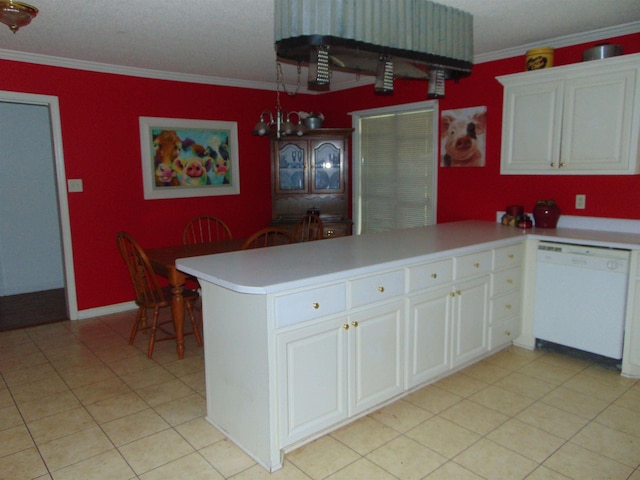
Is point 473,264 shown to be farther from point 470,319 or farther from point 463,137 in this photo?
point 463,137

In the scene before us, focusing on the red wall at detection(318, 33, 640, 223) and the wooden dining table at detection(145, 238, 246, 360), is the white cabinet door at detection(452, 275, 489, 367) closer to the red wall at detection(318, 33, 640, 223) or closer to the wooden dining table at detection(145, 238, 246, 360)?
the red wall at detection(318, 33, 640, 223)

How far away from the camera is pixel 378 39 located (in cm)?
229

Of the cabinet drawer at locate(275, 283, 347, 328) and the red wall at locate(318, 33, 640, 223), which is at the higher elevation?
the red wall at locate(318, 33, 640, 223)

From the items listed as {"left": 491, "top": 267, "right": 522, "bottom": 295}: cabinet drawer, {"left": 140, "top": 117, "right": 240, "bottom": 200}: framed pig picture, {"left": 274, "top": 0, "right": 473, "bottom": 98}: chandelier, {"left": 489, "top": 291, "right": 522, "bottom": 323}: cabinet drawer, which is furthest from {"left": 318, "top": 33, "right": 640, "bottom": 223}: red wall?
{"left": 140, "top": 117, "right": 240, "bottom": 200}: framed pig picture

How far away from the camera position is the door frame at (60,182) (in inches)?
153

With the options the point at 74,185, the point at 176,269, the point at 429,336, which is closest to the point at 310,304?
the point at 429,336

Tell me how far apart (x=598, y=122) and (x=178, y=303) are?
3168mm

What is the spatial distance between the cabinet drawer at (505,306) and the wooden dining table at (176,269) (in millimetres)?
1964

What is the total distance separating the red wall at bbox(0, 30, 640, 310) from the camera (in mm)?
3789

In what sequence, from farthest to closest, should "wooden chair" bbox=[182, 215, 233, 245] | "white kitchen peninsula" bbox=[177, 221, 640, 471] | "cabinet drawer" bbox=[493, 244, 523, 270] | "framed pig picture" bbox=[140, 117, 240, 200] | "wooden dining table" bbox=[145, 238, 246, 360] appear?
"wooden chair" bbox=[182, 215, 233, 245]
"framed pig picture" bbox=[140, 117, 240, 200]
"wooden dining table" bbox=[145, 238, 246, 360]
"cabinet drawer" bbox=[493, 244, 523, 270]
"white kitchen peninsula" bbox=[177, 221, 640, 471]

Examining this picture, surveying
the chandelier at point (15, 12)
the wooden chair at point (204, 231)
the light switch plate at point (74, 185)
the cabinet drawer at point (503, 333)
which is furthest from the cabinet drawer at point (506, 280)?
the light switch plate at point (74, 185)

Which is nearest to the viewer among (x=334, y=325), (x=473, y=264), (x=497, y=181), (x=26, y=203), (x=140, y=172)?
(x=334, y=325)

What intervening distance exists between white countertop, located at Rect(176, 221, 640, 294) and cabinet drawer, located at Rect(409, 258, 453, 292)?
0.06 metres

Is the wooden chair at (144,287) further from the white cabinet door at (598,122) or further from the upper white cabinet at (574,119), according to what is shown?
the white cabinet door at (598,122)
